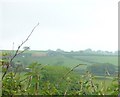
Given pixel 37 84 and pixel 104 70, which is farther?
pixel 104 70

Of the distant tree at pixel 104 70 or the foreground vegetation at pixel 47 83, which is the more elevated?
the distant tree at pixel 104 70

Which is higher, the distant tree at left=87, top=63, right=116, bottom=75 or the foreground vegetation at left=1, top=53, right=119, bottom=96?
the distant tree at left=87, top=63, right=116, bottom=75

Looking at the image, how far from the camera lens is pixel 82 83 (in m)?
2.08

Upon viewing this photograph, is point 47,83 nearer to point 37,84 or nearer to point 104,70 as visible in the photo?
point 37,84

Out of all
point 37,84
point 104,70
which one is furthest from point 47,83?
point 104,70

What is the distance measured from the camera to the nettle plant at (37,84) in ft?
5.90

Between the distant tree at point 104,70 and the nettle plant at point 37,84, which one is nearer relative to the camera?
the nettle plant at point 37,84

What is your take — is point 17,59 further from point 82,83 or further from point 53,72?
point 82,83

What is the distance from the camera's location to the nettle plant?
5.90 feet

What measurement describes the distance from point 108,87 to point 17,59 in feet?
2.31

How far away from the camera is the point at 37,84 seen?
1834mm

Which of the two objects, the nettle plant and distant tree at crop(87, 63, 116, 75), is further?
distant tree at crop(87, 63, 116, 75)

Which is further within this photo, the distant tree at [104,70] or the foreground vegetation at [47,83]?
the distant tree at [104,70]

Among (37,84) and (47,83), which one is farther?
(47,83)
